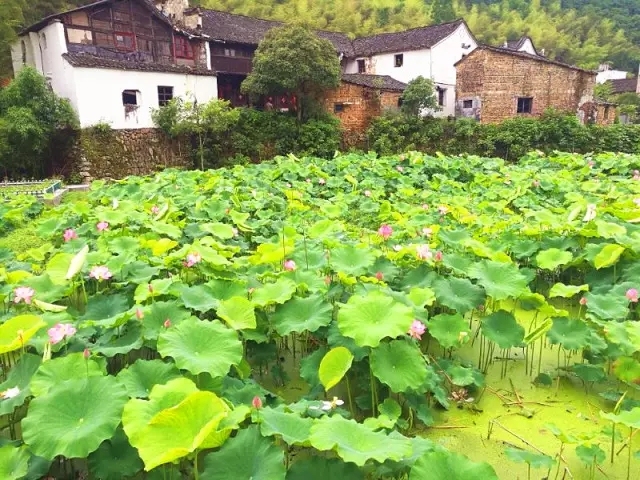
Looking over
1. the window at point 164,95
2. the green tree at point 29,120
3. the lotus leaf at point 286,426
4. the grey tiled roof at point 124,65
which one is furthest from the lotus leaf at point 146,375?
the window at point 164,95

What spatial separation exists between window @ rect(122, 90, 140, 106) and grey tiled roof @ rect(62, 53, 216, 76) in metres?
0.69

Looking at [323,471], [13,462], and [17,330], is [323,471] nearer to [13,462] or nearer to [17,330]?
[13,462]

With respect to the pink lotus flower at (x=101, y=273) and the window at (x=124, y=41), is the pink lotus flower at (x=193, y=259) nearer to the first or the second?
the pink lotus flower at (x=101, y=273)

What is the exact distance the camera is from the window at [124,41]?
602 inches

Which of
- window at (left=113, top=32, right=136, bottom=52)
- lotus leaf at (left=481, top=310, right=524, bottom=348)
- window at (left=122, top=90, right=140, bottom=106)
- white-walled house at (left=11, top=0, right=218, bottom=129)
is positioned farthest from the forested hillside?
lotus leaf at (left=481, top=310, right=524, bottom=348)

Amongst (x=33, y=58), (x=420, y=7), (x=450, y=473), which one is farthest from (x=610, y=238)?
(x=420, y=7)

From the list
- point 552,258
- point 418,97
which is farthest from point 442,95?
point 552,258

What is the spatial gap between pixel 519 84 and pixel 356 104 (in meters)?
6.21

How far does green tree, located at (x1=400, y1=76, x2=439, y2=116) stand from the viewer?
18.2 m

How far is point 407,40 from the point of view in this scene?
2242 centimetres

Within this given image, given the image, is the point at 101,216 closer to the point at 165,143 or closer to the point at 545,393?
the point at 545,393

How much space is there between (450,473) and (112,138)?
1486 cm

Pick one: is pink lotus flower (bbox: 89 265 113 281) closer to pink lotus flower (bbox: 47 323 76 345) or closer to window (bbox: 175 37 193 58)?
pink lotus flower (bbox: 47 323 76 345)

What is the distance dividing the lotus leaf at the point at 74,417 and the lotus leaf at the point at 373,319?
900mm
